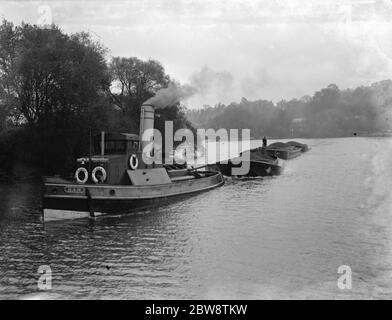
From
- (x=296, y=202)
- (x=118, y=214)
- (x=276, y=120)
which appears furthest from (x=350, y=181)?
(x=276, y=120)

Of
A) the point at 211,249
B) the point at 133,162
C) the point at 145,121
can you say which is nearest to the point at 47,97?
the point at 145,121

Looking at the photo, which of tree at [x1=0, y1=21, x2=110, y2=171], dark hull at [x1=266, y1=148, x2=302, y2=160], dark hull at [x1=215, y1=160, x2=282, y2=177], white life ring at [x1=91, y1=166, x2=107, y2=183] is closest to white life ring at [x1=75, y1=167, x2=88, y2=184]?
white life ring at [x1=91, y1=166, x2=107, y2=183]

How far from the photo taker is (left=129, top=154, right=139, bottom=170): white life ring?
32.5 meters

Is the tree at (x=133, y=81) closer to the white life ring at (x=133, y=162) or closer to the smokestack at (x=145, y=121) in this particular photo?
the smokestack at (x=145, y=121)

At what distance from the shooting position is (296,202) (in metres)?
34.1

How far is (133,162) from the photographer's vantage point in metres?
32.8

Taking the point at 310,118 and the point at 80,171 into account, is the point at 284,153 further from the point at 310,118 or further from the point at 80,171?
the point at 310,118

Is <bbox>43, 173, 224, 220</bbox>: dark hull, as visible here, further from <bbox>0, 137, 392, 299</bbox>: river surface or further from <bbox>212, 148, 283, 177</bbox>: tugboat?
<bbox>212, 148, 283, 177</bbox>: tugboat

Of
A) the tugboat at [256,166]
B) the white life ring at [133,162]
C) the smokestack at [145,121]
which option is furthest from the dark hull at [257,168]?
the white life ring at [133,162]

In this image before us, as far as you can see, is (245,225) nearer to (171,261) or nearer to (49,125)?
(171,261)

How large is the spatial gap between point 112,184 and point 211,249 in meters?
12.1

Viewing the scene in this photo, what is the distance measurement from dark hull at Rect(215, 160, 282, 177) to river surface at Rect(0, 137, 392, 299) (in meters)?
17.6

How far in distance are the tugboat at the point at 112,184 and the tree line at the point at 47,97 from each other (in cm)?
1809

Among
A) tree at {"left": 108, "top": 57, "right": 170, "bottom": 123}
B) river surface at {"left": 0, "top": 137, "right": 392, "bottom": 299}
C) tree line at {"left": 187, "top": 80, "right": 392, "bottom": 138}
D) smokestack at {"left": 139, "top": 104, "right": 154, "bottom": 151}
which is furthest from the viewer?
tree line at {"left": 187, "top": 80, "right": 392, "bottom": 138}
